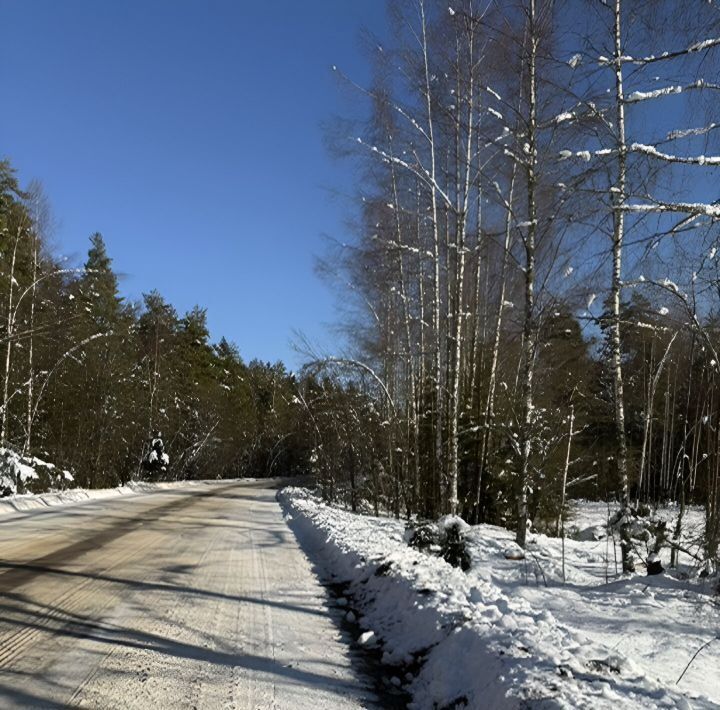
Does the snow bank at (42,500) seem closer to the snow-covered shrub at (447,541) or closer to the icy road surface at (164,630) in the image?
the icy road surface at (164,630)

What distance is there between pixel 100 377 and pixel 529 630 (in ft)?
90.9

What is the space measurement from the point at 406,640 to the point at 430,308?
1305 cm

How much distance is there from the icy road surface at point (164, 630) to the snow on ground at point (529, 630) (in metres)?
0.53

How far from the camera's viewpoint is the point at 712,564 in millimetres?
7816

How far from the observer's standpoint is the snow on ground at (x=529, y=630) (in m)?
3.52

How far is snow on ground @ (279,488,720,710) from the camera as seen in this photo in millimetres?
3521

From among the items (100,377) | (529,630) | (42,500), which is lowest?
(42,500)

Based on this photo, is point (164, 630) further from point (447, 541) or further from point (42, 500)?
point (42, 500)

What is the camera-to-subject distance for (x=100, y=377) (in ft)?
95.1

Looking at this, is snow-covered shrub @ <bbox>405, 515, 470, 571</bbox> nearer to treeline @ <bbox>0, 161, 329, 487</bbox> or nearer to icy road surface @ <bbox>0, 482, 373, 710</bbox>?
icy road surface @ <bbox>0, 482, 373, 710</bbox>

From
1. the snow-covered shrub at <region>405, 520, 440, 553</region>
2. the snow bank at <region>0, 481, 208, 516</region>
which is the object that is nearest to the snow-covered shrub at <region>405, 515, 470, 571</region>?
the snow-covered shrub at <region>405, 520, 440, 553</region>

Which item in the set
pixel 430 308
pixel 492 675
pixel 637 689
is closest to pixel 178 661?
pixel 492 675

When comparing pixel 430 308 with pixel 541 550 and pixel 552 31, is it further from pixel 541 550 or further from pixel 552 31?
pixel 552 31

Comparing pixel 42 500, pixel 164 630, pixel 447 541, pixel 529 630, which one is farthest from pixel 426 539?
pixel 42 500
